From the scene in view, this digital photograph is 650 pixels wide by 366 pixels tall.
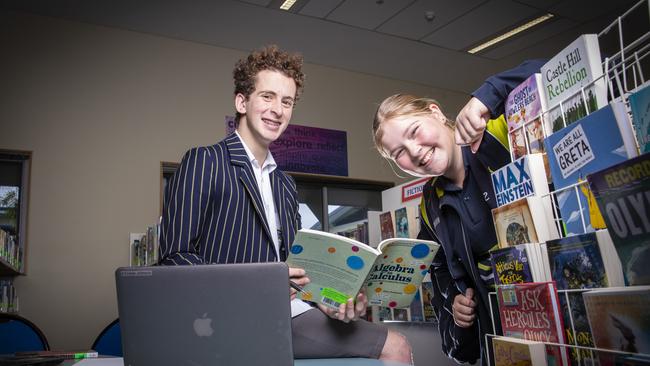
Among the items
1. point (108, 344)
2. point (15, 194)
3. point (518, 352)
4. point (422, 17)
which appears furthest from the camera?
point (422, 17)

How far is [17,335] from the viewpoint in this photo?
7.77 feet

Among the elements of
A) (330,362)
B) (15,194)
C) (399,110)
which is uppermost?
(15,194)

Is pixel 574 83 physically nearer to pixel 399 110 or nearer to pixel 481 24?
pixel 399 110

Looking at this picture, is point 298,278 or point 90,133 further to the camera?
point 90,133

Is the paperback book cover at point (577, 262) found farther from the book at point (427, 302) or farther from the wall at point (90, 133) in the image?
the wall at point (90, 133)

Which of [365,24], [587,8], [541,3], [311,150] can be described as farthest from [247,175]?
[587,8]

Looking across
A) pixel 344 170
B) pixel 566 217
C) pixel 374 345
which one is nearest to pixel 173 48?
pixel 344 170

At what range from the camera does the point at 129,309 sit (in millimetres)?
894

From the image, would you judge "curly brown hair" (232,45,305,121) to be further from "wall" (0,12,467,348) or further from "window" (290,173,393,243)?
"window" (290,173,393,243)

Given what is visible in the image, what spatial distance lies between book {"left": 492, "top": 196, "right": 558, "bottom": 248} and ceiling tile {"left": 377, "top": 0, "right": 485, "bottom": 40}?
12.9 ft

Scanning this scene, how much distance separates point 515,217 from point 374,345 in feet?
1.92

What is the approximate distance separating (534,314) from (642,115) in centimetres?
43

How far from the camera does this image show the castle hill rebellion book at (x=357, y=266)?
3.98ft

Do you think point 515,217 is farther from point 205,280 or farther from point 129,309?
point 129,309
